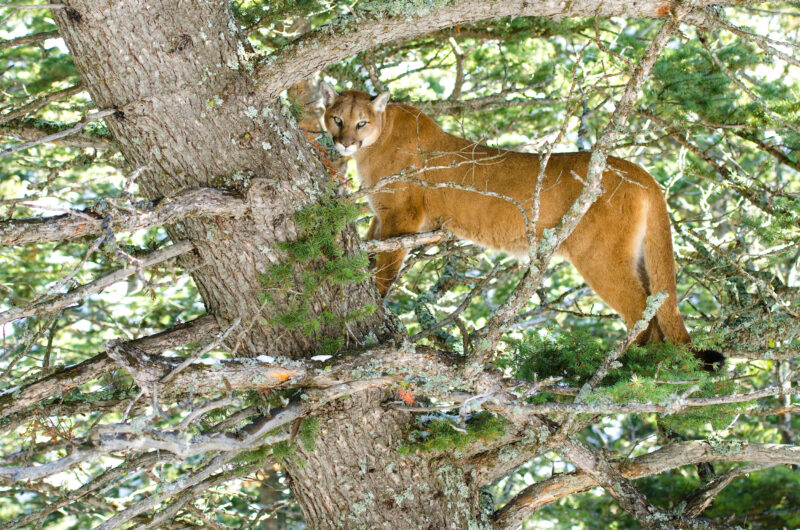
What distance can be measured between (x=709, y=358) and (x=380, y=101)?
3.47 meters

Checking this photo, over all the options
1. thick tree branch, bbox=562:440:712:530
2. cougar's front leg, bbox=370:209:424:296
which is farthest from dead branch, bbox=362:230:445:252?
thick tree branch, bbox=562:440:712:530

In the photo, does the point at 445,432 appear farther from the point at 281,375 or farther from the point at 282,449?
the point at 281,375

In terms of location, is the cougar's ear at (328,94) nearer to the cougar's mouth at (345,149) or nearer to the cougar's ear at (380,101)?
the cougar's ear at (380,101)

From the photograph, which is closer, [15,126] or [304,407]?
[304,407]

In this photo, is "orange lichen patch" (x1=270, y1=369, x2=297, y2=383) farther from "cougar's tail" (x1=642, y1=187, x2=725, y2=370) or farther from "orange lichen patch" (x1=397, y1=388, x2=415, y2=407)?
"cougar's tail" (x1=642, y1=187, x2=725, y2=370)

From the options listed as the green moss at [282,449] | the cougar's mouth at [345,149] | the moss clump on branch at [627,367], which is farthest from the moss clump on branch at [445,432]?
the cougar's mouth at [345,149]

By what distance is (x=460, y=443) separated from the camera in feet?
14.1

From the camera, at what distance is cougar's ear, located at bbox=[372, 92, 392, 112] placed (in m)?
6.31

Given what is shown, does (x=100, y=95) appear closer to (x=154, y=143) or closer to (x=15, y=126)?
(x=154, y=143)

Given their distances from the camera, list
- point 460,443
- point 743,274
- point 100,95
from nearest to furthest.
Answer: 1. point 100,95
2. point 460,443
3. point 743,274

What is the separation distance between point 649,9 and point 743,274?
2458mm

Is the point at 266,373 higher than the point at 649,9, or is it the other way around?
the point at 649,9

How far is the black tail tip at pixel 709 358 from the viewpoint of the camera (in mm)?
5062

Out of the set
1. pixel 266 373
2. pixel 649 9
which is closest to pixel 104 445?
pixel 266 373
